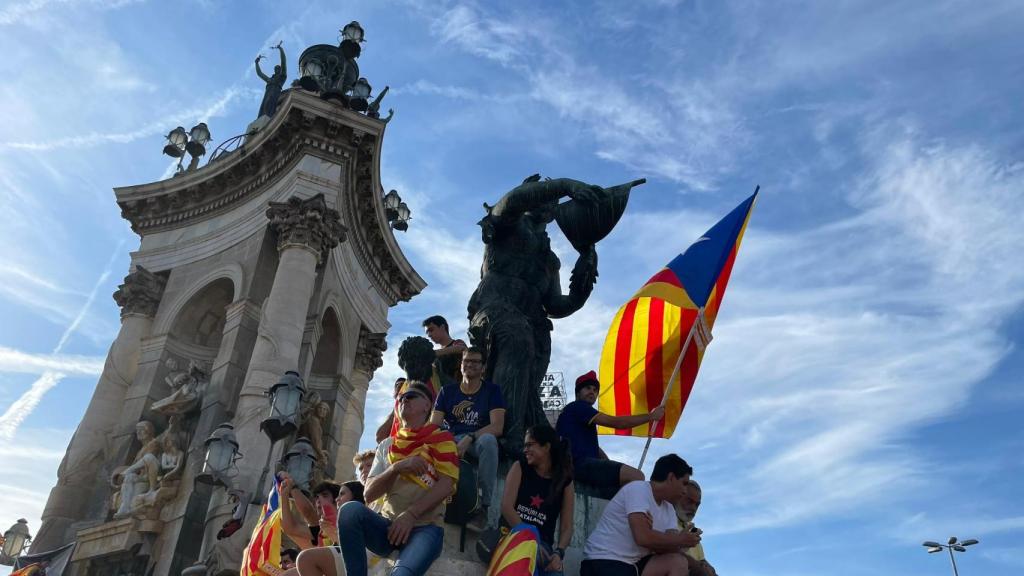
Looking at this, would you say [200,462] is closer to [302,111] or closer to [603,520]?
[302,111]

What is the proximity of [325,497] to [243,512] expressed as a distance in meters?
8.99

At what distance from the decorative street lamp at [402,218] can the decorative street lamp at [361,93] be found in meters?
4.86

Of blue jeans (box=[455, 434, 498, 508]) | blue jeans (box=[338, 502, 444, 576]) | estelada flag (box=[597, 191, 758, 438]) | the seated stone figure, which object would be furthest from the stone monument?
blue jeans (box=[338, 502, 444, 576])

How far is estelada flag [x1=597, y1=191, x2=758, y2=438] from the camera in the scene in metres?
8.09

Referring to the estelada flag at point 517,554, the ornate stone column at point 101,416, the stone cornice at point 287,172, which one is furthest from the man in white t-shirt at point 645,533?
the ornate stone column at point 101,416

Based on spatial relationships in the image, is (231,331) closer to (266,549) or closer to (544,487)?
(266,549)

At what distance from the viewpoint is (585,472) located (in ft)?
20.0

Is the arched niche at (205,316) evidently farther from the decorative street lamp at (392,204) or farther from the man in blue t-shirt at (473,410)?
the man in blue t-shirt at (473,410)

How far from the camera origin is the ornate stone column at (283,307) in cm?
1590

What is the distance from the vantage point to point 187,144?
85.3ft

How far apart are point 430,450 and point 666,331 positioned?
176 inches

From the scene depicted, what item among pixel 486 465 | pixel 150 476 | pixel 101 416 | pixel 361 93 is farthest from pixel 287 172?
pixel 486 465

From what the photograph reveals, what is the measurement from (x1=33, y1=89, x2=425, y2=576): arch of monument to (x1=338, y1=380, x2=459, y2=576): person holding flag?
982 cm

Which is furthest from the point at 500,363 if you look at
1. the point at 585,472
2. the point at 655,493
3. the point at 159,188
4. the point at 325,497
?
the point at 159,188
